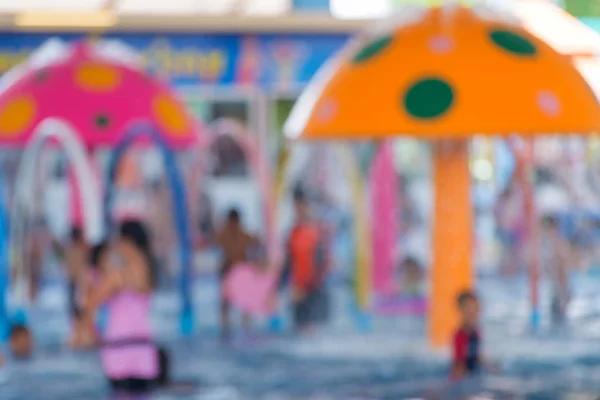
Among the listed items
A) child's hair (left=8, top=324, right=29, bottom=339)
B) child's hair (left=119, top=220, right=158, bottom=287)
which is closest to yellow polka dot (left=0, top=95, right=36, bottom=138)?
child's hair (left=8, top=324, right=29, bottom=339)

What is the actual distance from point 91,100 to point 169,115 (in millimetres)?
887

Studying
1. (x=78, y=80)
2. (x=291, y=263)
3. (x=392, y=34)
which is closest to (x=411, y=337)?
(x=291, y=263)

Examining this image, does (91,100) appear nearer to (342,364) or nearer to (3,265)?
(3,265)

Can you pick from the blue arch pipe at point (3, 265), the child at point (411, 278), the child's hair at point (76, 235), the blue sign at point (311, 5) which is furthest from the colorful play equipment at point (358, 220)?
the blue sign at point (311, 5)

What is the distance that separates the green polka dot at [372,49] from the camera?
392 inches

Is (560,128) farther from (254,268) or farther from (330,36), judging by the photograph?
(330,36)

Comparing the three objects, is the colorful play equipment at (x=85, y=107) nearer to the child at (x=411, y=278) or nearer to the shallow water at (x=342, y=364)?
the shallow water at (x=342, y=364)

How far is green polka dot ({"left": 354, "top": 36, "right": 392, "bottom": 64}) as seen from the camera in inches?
392

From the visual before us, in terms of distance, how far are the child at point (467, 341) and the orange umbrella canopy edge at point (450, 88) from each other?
4.54 ft

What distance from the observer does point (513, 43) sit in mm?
9734

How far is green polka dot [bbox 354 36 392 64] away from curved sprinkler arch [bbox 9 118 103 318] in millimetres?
2772

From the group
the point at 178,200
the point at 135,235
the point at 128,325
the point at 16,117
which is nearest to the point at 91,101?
the point at 16,117

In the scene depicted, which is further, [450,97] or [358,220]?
[358,220]

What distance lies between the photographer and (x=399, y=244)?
17766 mm
